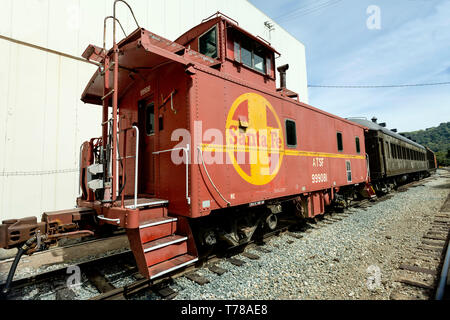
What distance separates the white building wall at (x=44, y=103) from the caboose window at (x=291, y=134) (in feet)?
23.6

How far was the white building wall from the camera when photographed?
23.0 feet

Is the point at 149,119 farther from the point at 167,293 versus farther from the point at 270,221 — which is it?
the point at 270,221

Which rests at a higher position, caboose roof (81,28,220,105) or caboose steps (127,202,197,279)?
caboose roof (81,28,220,105)

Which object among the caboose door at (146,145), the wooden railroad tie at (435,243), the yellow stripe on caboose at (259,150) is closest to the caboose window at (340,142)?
the yellow stripe on caboose at (259,150)

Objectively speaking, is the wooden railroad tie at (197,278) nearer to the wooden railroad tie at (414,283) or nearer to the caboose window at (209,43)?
the wooden railroad tie at (414,283)

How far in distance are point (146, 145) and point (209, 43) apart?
2873mm

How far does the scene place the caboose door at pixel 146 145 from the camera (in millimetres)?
5230

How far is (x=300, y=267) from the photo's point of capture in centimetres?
447

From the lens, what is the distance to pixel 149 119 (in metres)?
5.42

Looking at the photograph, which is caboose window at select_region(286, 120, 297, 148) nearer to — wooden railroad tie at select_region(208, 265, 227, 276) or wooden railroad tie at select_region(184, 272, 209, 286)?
wooden railroad tie at select_region(208, 265, 227, 276)

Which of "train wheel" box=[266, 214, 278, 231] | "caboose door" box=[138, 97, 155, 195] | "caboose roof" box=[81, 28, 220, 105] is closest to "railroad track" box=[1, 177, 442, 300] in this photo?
"train wheel" box=[266, 214, 278, 231]

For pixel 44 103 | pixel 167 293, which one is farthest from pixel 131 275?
pixel 44 103

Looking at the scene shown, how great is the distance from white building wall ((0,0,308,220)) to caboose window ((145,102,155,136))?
4.54 metres

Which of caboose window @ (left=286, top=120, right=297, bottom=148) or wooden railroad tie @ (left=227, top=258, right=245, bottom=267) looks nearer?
wooden railroad tie @ (left=227, top=258, right=245, bottom=267)
